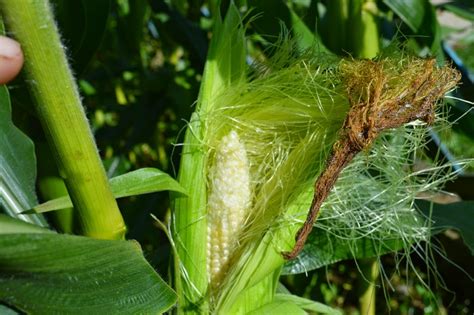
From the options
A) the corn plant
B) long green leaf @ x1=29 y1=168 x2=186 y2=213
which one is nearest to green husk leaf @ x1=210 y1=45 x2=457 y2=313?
the corn plant

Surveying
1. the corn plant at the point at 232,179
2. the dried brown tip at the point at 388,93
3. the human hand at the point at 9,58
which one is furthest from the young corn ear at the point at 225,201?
the human hand at the point at 9,58

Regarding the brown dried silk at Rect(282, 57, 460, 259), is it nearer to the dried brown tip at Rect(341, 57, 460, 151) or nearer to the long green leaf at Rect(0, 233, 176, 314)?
the dried brown tip at Rect(341, 57, 460, 151)

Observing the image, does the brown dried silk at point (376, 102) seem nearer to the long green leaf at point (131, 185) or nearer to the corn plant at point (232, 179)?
the corn plant at point (232, 179)

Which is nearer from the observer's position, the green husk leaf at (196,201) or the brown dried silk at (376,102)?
the brown dried silk at (376,102)

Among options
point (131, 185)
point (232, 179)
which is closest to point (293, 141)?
point (232, 179)

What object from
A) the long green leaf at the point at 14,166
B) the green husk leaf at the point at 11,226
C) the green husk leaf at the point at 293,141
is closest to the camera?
the green husk leaf at the point at 11,226

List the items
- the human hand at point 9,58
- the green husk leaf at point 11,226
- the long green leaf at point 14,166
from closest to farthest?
1. the human hand at point 9,58
2. the green husk leaf at point 11,226
3. the long green leaf at point 14,166

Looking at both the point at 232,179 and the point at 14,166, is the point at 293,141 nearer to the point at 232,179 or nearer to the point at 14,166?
the point at 232,179
